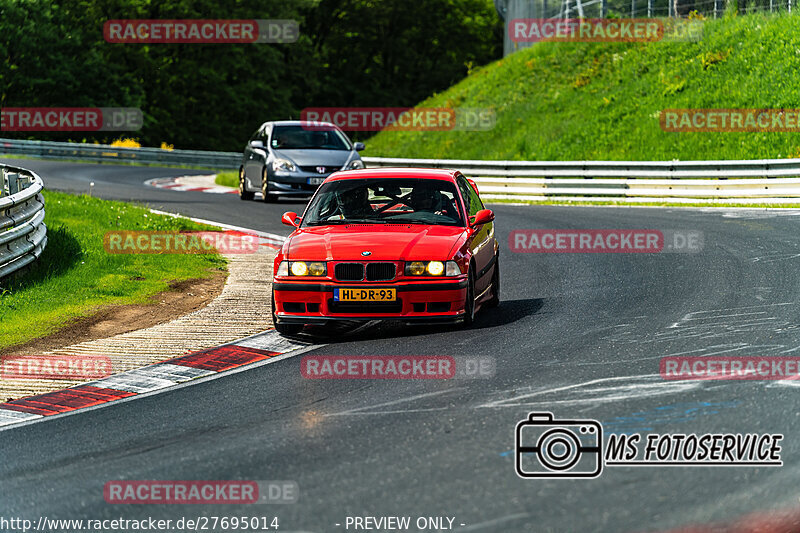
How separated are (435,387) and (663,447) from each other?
84.9 inches

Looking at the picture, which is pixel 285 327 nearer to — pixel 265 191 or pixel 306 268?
pixel 306 268

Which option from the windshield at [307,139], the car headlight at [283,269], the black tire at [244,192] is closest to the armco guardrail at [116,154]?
the black tire at [244,192]

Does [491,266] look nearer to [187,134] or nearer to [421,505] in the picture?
[421,505]

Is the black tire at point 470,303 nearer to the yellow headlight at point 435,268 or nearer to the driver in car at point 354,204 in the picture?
the yellow headlight at point 435,268

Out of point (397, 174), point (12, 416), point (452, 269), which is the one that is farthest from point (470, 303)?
point (12, 416)

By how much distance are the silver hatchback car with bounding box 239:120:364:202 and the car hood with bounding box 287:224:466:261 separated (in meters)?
11.9

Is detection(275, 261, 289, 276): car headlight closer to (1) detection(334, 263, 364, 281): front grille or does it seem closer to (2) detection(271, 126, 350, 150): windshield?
(1) detection(334, 263, 364, 281): front grille

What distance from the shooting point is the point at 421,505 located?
17.4ft

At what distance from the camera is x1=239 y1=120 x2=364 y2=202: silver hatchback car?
2270 centimetres

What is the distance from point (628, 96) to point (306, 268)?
86.8 feet

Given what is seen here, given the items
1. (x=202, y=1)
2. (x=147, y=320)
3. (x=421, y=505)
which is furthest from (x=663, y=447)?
(x=202, y=1)

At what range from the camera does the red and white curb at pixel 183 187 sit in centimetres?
2862

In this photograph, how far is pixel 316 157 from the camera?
75.0 feet

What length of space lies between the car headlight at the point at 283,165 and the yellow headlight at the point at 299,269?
12.7 m
